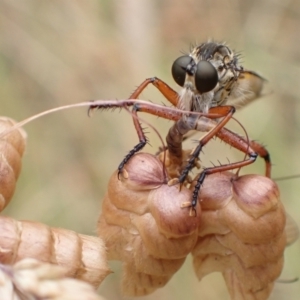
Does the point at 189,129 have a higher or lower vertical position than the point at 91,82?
higher

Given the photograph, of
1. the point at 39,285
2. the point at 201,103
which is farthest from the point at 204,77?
the point at 39,285

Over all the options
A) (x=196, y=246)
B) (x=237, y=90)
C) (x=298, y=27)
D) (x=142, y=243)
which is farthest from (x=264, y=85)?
(x=298, y=27)

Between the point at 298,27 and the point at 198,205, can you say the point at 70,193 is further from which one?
the point at 198,205

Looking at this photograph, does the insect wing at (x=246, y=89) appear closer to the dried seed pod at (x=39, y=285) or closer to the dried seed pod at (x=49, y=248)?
the dried seed pod at (x=49, y=248)

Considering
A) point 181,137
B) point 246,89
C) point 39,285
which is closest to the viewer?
point 39,285

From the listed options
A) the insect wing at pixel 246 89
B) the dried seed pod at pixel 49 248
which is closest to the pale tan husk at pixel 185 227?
the dried seed pod at pixel 49 248

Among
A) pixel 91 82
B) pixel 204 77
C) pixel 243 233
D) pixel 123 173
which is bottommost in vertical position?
pixel 91 82

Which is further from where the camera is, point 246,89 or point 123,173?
point 246,89

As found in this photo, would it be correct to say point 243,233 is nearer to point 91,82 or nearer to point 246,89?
point 246,89
